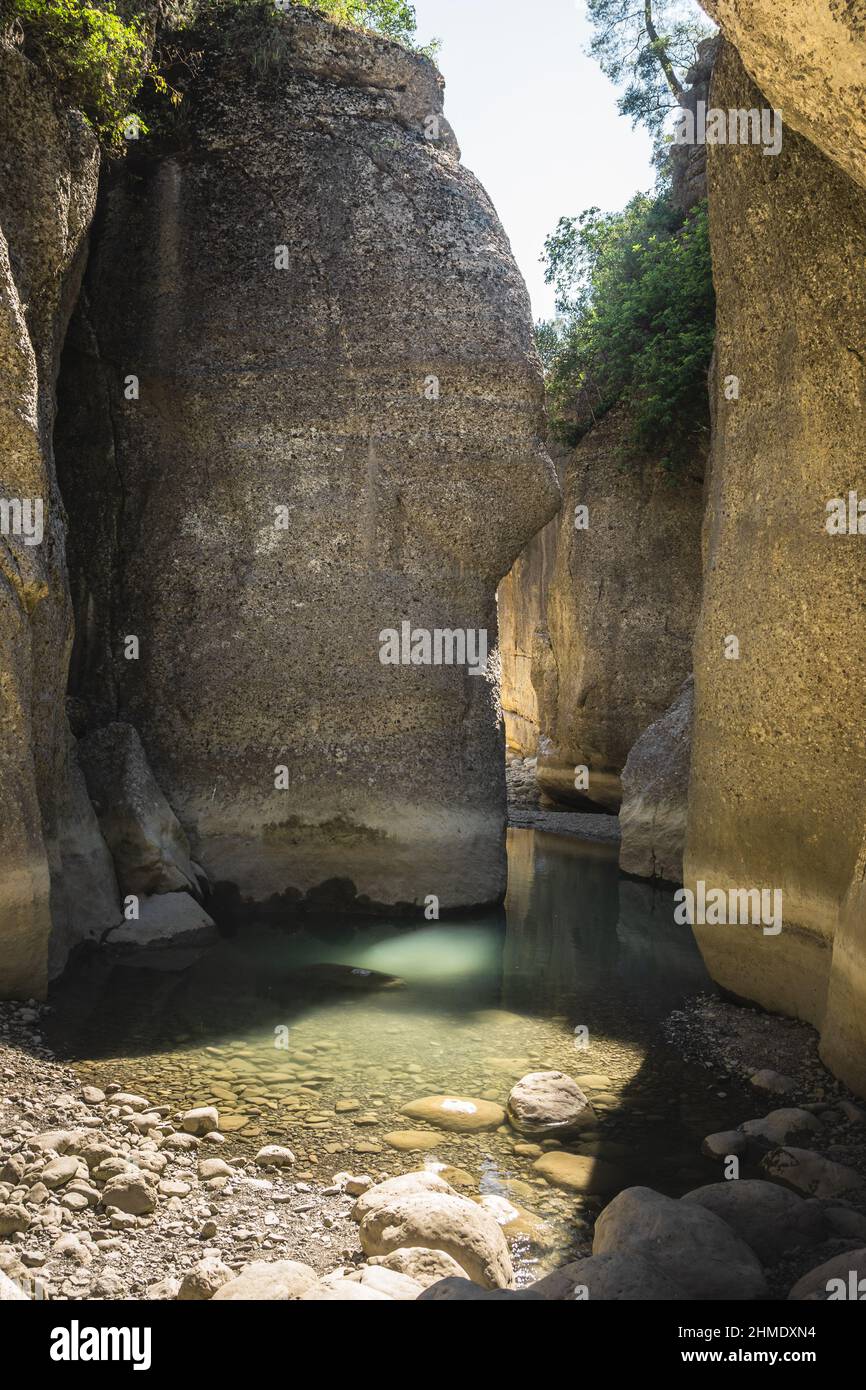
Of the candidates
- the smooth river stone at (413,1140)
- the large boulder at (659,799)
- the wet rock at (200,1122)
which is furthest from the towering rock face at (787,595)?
the large boulder at (659,799)

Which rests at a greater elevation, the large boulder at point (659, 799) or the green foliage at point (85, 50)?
the green foliage at point (85, 50)

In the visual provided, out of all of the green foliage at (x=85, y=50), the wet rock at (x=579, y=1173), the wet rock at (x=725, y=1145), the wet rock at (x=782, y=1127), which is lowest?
the wet rock at (x=579, y=1173)

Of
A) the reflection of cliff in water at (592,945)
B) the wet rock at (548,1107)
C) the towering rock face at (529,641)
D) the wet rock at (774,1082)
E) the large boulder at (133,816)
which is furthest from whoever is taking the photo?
the towering rock face at (529,641)

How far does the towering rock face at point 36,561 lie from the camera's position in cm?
594

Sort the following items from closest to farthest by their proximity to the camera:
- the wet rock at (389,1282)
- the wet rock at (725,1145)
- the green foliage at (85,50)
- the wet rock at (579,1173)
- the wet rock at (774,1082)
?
the wet rock at (389,1282) → the wet rock at (579,1173) → the wet rock at (725,1145) → the wet rock at (774,1082) → the green foliage at (85,50)

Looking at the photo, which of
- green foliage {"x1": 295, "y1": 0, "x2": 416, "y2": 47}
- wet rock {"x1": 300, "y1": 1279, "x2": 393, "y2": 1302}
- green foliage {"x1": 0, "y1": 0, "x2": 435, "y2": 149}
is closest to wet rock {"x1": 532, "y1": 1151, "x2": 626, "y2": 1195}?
wet rock {"x1": 300, "y1": 1279, "x2": 393, "y2": 1302}

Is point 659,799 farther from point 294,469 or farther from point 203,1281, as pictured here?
point 203,1281

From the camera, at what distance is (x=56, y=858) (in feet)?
22.6

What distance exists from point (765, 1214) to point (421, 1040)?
2.52 meters

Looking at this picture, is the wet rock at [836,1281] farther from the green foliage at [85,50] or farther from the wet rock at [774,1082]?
the green foliage at [85,50]

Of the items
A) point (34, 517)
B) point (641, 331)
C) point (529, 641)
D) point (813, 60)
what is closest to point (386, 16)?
point (641, 331)

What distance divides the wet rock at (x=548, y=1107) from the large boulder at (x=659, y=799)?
559 centimetres

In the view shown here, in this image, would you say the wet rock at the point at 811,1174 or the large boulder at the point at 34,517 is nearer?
the wet rock at the point at 811,1174

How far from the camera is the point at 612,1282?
3.11 meters
